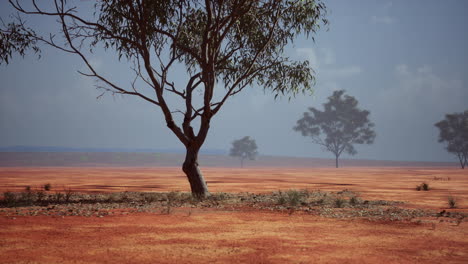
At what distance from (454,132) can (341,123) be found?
20891 mm

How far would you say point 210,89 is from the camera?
1619cm

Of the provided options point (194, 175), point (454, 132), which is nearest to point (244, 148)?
point (454, 132)

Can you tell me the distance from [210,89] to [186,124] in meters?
1.74

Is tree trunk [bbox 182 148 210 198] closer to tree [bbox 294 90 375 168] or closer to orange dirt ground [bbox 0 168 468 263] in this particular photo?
orange dirt ground [bbox 0 168 468 263]

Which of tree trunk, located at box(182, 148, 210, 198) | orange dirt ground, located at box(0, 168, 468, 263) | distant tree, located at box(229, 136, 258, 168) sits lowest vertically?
orange dirt ground, located at box(0, 168, 468, 263)

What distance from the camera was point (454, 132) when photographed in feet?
260

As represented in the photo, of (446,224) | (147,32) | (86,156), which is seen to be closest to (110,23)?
(147,32)

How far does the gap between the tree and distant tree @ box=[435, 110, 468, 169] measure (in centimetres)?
1313

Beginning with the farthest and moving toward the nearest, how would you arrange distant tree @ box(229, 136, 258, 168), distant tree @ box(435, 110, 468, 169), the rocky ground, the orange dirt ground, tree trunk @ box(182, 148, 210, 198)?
distant tree @ box(229, 136, 258, 168) → distant tree @ box(435, 110, 468, 169) → tree trunk @ box(182, 148, 210, 198) → the rocky ground → the orange dirt ground

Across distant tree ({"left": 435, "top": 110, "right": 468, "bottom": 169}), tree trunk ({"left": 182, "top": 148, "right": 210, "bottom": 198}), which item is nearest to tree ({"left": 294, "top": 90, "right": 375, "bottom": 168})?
distant tree ({"left": 435, "top": 110, "right": 468, "bottom": 169})

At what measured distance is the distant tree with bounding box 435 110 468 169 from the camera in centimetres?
7888

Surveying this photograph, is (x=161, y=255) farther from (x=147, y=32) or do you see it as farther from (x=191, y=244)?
(x=147, y=32)

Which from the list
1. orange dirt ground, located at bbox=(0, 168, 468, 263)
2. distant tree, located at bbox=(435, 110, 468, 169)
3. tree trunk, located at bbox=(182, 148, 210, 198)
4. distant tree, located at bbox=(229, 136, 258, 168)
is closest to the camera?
orange dirt ground, located at bbox=(0, 168, 468, 263)

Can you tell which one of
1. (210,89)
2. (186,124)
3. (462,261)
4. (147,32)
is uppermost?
(147,32)
